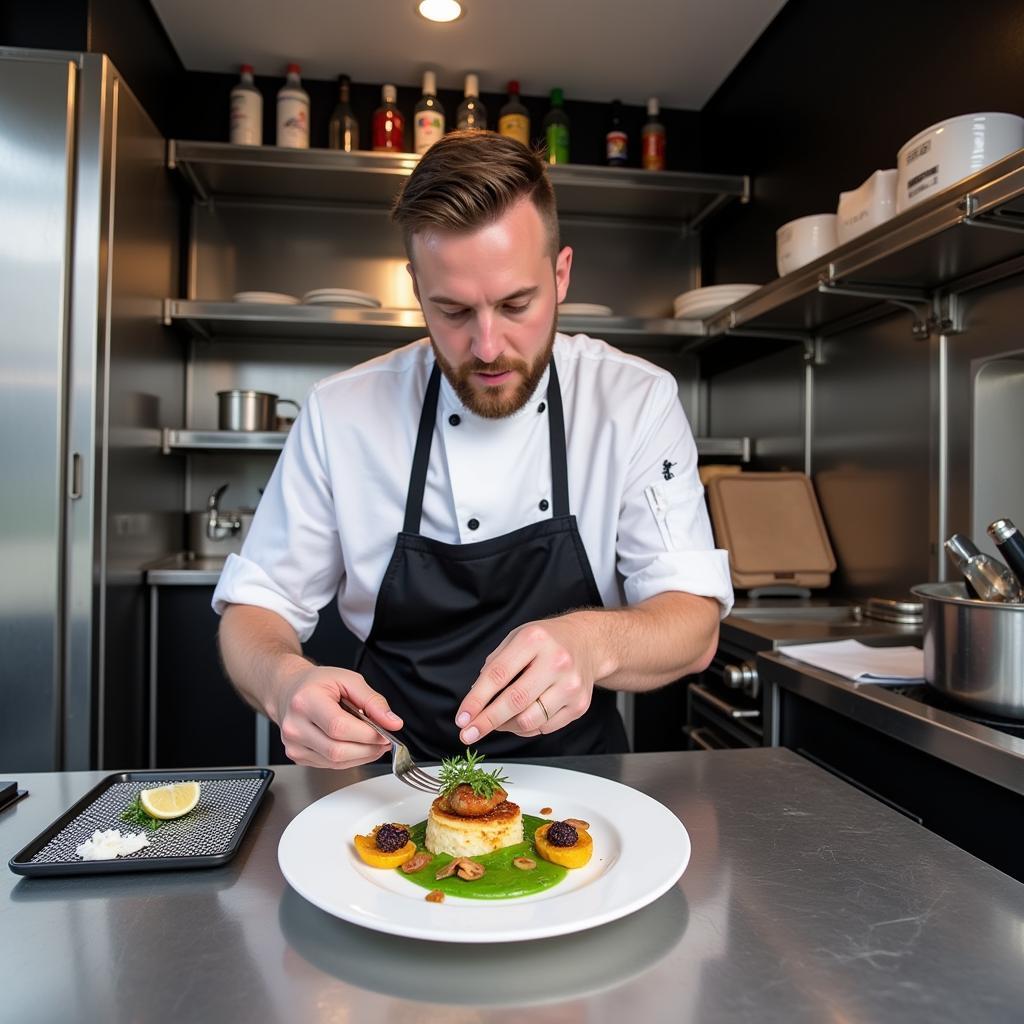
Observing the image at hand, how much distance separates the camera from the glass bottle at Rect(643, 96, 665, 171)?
346 cm

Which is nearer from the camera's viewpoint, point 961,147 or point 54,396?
point 961,147

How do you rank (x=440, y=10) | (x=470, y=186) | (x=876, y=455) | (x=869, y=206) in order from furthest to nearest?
(x=440, y=10) < (x=876, y=455) < (x=869, y=206) < (x=470, y=186)

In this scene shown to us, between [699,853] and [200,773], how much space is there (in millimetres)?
635

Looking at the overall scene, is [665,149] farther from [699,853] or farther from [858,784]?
[699,853]

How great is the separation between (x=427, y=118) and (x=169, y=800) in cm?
288

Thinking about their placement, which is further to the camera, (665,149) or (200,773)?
Result: (665,149)

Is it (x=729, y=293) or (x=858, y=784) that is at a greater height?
(x=729, y=293)

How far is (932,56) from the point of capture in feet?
6.91

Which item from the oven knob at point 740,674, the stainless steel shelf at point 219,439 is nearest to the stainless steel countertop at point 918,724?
the oven knob at point 740,674

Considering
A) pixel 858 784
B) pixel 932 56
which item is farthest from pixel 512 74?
pixel 858 784

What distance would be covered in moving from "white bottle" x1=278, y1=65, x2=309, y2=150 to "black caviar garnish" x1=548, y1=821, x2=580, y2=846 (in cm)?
296

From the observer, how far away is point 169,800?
0.96 meters

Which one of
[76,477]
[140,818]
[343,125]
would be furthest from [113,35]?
[140,818]

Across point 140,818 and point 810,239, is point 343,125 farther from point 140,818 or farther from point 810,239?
point 140,818
